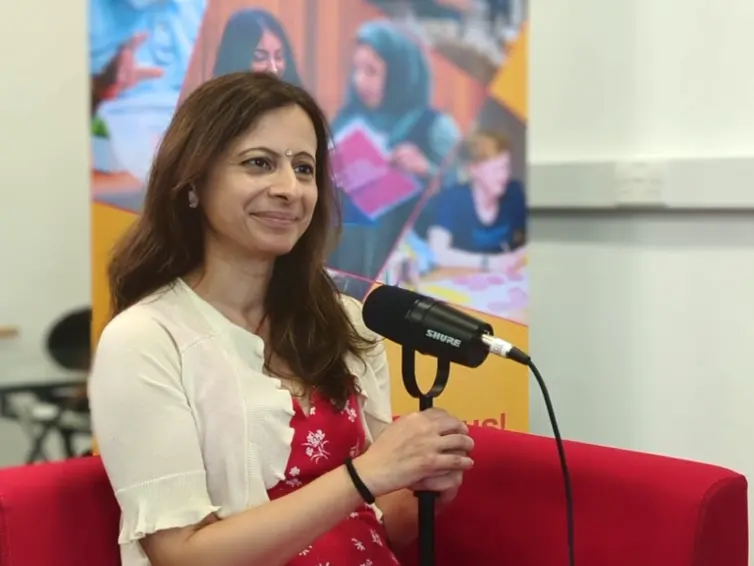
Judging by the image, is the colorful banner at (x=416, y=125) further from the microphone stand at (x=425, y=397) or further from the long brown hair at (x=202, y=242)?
the microphone stand at (x=425, y=397)

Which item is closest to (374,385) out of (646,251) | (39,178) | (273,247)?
(273,247)

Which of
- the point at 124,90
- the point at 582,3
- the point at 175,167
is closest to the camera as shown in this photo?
the point at 175,167

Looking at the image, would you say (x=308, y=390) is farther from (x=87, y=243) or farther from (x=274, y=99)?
(x=87, y=243)

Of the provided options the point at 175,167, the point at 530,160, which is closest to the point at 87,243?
the point at 530,160

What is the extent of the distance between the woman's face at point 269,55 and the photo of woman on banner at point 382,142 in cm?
14

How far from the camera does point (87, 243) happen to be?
3010mm

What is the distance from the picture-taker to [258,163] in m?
1.21

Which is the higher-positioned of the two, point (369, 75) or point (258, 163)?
point (369, 75)

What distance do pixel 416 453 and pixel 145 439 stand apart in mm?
316

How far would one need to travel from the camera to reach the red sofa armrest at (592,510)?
1.19m

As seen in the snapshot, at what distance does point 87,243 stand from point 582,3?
67.8 inches

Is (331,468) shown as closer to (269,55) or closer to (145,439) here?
(145,439)

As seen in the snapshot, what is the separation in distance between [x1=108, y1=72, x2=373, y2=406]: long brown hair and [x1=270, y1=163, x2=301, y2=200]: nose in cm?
7

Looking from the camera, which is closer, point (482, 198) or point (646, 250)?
point (482, 198)
